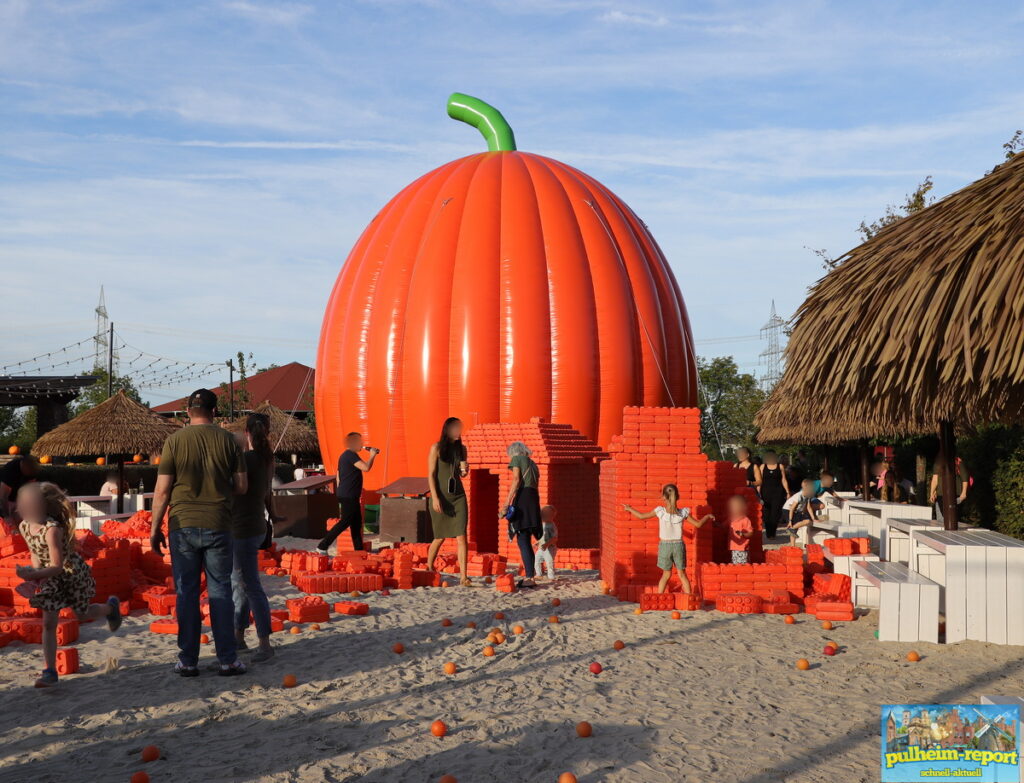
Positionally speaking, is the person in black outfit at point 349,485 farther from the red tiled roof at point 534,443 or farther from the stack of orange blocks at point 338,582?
the stack of orange blocks at point 338,582

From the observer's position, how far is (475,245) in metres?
17.1

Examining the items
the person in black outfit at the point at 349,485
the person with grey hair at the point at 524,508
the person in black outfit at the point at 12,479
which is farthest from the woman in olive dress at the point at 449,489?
the person in black outfit at the point at 12,479

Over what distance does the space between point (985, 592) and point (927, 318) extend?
221 cm

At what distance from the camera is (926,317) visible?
633cm

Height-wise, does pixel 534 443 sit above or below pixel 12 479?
above

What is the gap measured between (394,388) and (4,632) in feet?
36.5

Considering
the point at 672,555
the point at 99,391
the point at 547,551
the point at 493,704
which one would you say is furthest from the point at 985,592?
the point at 99,391

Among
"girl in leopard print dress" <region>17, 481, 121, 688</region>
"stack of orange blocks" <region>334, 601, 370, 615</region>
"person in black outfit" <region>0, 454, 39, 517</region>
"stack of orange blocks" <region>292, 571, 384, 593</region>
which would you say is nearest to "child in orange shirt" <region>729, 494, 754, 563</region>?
"stack of orange blocks" <region>292, 571, 384, 593</region>

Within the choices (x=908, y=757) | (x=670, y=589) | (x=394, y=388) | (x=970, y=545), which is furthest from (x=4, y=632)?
(x=394, y=388)

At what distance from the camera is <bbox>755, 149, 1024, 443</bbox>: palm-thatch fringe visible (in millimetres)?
5902

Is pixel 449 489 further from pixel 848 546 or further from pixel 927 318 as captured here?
pixel 927 318

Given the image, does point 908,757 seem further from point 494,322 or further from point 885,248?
point 494,322

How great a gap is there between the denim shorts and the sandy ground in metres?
0.93

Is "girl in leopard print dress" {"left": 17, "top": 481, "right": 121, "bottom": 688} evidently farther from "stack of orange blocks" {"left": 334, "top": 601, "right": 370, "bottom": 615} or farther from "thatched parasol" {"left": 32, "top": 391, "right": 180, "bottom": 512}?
"thatched parasol" {"left": 32, "top": 391, "right": 180, "bottom": 512}
